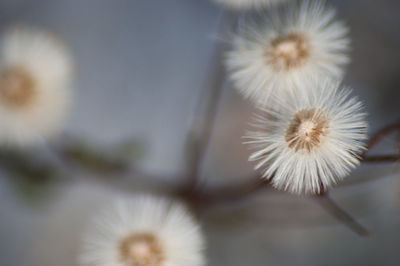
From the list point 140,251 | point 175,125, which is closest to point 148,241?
point 140,251

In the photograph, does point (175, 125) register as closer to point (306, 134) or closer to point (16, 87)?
point (16, 87)

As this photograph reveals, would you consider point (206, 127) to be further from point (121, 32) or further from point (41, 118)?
point (121, 32)

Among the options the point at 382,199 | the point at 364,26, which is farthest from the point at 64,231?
the point at 364,26

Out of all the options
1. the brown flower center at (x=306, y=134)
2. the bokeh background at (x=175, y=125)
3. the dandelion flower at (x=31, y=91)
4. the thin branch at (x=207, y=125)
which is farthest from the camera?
the bokeh background at (x=175, y=125)

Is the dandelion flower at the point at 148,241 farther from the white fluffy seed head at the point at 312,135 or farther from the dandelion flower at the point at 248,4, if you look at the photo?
the dandelion flower at the point at 248,4

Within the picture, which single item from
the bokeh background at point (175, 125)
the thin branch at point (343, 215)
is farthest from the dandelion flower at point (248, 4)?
the bokeh background at point (175, 125)
